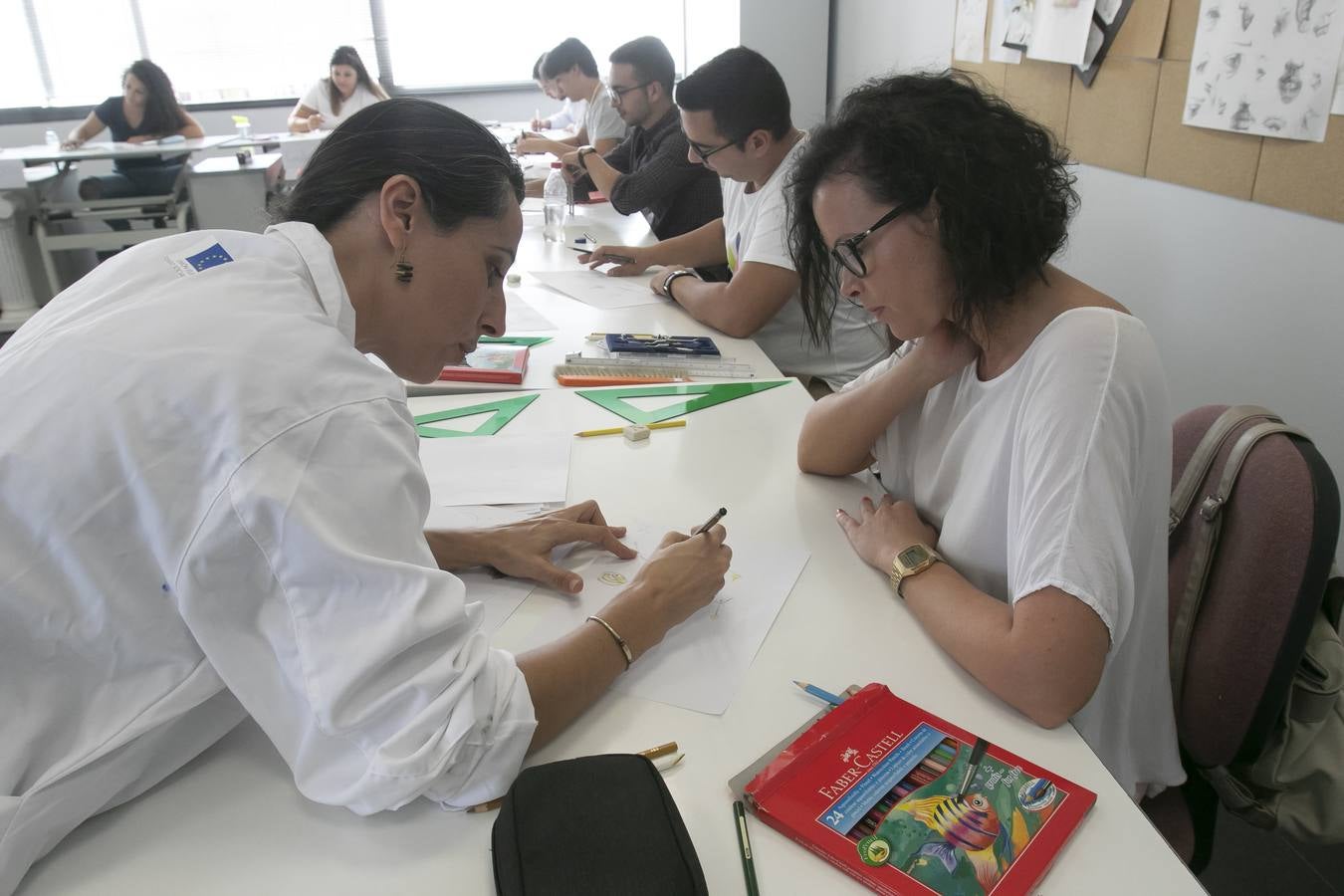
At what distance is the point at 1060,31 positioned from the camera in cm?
281

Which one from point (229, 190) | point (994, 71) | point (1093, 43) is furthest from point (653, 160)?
point (229, 190)

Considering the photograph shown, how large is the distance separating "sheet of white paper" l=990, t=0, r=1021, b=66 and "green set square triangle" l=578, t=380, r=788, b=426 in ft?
6.56

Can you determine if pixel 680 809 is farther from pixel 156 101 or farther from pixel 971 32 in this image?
pixel 156 101

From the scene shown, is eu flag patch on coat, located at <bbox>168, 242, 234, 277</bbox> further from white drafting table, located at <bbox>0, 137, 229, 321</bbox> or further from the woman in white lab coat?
white drafting table, located at <bbox>0, 137, 229, 321</bbox>

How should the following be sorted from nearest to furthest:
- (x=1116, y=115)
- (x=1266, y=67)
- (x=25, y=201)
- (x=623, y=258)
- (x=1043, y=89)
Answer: (x=1266, y=67) → (x=1116, y=115) → (x=623, y=258) → (x=1043, y=89) → (x=25, y=201)

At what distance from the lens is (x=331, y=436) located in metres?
0.75

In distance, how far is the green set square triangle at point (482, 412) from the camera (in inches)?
65.8

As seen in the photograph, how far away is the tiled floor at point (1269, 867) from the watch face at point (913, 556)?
3.34 ft

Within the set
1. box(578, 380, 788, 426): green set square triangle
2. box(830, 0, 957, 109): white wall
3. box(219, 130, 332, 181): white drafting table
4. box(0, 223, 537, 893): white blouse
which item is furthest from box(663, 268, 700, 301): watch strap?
box(219, 130, 332, 181): white drafting table

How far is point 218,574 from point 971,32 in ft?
12.0

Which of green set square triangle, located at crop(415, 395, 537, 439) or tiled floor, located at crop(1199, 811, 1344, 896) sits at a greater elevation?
green set square triangle, located at crop(415, 395, 537, 439)

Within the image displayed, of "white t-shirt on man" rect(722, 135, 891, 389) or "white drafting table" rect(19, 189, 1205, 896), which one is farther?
"white t-shirt on man" rect(722, 135, 891, 389)

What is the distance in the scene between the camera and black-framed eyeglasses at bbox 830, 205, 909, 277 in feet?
3.70

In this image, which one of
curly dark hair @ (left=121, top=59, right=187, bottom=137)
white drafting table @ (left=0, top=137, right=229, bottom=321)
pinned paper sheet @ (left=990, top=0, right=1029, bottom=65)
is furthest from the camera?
curly dark hair @ (left=121, top=59, right=187, bottom=137)
